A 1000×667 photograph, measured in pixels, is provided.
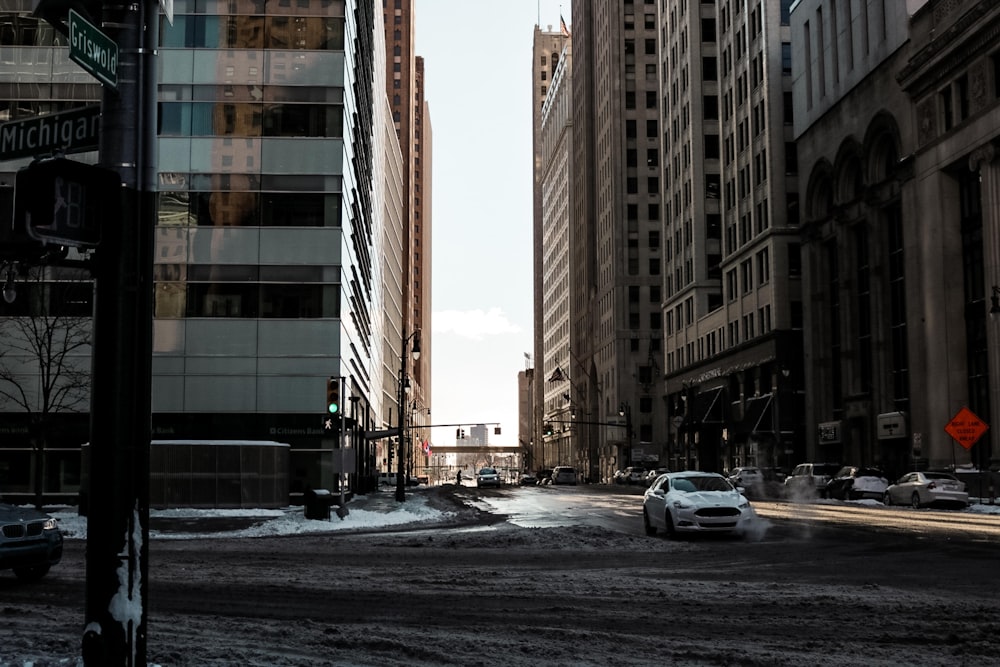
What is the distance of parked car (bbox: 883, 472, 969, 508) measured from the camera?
41.4 m

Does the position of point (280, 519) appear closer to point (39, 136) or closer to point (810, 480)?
point (39, 136)

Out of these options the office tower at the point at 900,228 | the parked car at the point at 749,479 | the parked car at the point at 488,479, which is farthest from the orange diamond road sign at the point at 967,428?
the parked car at the point at 488,479

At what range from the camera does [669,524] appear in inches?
969

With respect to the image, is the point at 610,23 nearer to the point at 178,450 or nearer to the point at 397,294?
the point at 397,294

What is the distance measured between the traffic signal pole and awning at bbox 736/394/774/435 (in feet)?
256

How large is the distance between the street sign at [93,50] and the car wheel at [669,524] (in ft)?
64.1

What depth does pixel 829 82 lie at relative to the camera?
243ft

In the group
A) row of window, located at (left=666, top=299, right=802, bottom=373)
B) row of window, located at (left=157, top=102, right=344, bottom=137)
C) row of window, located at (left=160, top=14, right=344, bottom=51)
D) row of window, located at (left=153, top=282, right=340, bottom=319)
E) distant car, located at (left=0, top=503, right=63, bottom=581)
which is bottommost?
distant car, located at (left=0, top=503, right=63, bottom=581)

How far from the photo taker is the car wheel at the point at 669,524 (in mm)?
24416

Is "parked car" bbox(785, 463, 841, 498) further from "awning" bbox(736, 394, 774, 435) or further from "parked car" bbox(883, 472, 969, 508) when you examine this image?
"awning" bbox(736, 394, 774, 435)

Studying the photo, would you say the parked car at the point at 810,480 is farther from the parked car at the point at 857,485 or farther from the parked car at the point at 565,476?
the parked car at the point at 565,476

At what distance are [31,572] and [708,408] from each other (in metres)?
83.5

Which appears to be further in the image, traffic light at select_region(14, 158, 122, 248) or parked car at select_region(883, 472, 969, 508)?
parked car at select_region(883, 472, 969, 508)

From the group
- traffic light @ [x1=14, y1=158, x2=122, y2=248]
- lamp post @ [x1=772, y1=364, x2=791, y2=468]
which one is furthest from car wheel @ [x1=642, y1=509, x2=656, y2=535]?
lamp post @ [x1=772, y1=364, x2=791, y2=468]
